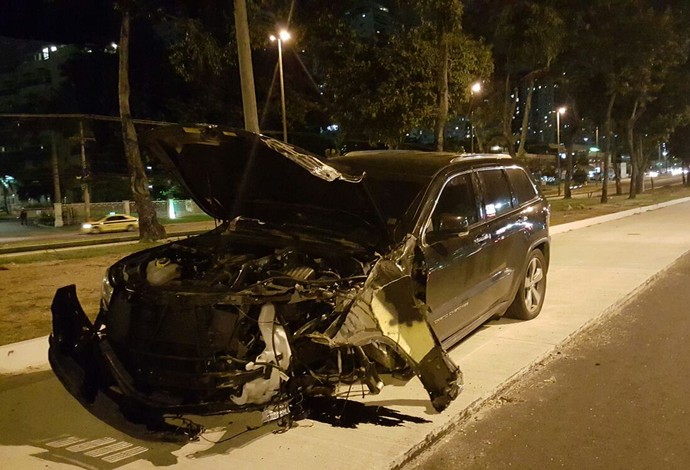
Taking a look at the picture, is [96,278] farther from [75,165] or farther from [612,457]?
[75,165]

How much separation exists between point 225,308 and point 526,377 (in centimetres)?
290

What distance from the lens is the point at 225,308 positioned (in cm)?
370

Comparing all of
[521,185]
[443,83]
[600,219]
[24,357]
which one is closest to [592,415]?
[521,185]

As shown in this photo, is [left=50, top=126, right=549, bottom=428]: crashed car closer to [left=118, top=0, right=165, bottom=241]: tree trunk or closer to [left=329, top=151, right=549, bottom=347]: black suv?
[left=329, top=151, right=549, bottom=347]: black suv

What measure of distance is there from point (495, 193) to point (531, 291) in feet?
5.06

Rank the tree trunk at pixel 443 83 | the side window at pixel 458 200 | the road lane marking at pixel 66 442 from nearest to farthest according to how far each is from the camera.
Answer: the road lane marking at pixel 66 442, the side window at pixel 458 200, the tree trunk at pixel 443 83

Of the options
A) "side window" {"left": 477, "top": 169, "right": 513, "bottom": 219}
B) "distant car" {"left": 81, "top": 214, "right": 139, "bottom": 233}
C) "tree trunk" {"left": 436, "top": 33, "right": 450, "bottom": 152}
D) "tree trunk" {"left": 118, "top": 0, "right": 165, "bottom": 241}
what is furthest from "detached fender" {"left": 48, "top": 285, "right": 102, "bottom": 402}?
"distant car" {"left": 81, "top": 214, "right": 139, "bottom": 233}

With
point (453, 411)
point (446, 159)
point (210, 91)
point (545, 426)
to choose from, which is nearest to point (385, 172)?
point (446, 159)

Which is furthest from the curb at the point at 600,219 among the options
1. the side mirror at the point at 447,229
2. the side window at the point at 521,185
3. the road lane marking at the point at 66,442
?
the road lane marking at the point at 66,442

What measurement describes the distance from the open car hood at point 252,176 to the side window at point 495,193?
63.2 inches

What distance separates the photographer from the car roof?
17.4 feet

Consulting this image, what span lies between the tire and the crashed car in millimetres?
938

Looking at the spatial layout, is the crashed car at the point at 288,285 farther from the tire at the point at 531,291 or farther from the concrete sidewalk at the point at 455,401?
the tire at the point at 531,291

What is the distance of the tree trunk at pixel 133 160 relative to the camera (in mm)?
16969
